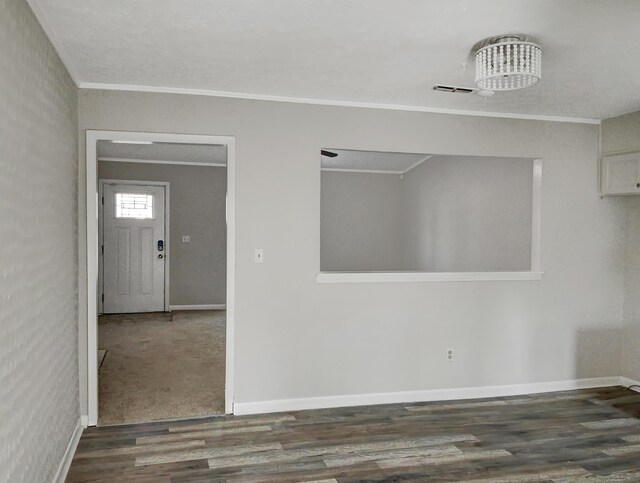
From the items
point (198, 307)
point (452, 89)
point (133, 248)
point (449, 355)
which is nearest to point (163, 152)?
point (133, 248)

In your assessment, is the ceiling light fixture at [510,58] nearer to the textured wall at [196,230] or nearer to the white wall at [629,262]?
the white wall at [629,262]

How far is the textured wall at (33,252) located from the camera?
1.89 meters

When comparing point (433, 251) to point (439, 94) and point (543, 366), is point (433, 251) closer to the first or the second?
point (543, 366)

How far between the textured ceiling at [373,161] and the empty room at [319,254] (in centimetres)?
258

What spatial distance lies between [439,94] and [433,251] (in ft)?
14.0

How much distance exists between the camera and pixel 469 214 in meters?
6.56

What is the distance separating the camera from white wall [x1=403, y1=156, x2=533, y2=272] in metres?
5.46

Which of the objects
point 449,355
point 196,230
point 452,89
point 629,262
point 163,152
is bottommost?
point 449,355

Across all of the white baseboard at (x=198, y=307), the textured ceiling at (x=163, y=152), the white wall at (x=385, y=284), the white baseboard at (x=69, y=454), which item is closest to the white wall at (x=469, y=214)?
the white wall at (x=385, y=284)

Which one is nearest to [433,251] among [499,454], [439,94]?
[439,94]

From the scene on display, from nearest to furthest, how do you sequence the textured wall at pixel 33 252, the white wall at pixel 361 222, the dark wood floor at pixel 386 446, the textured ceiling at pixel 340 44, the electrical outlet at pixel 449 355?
the textured wall at pixel 33 252, the textured ceiling at pixel 340 44, the dark wood floor at pixel 386 446, the electrical outlet at pixel 449 355, the white wall at pixel 361 222

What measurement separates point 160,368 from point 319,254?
2.21m

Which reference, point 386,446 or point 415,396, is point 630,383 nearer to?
point 415,396

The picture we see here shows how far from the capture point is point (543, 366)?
4.52m
